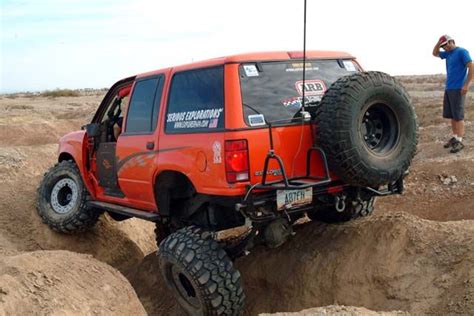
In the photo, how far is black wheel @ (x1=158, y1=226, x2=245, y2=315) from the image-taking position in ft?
14.8

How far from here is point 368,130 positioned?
475cm

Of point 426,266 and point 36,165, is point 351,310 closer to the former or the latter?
point 426,266

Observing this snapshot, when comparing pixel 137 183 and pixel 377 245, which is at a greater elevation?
pixel 137 183

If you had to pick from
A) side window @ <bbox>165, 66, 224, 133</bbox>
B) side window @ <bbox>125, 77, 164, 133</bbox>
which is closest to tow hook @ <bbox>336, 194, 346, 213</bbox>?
side window @ <bbox>165, 66, 224, 133</bbox>

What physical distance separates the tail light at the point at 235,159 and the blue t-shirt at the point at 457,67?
577 cm

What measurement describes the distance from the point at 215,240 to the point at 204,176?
0.62 metres

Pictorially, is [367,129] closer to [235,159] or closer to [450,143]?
[235,159]

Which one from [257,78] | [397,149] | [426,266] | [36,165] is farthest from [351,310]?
[36,165]

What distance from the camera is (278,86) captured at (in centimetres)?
472

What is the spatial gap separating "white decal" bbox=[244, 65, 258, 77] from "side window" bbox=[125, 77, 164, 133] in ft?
3.66

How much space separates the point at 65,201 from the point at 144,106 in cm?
243

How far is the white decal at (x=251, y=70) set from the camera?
4586 millimetres

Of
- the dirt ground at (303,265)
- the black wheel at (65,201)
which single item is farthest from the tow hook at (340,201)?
the black wheel at (65,201)

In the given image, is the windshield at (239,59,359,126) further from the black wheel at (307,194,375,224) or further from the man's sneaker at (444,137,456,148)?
the man's sneaker at (444,137,456,148)
